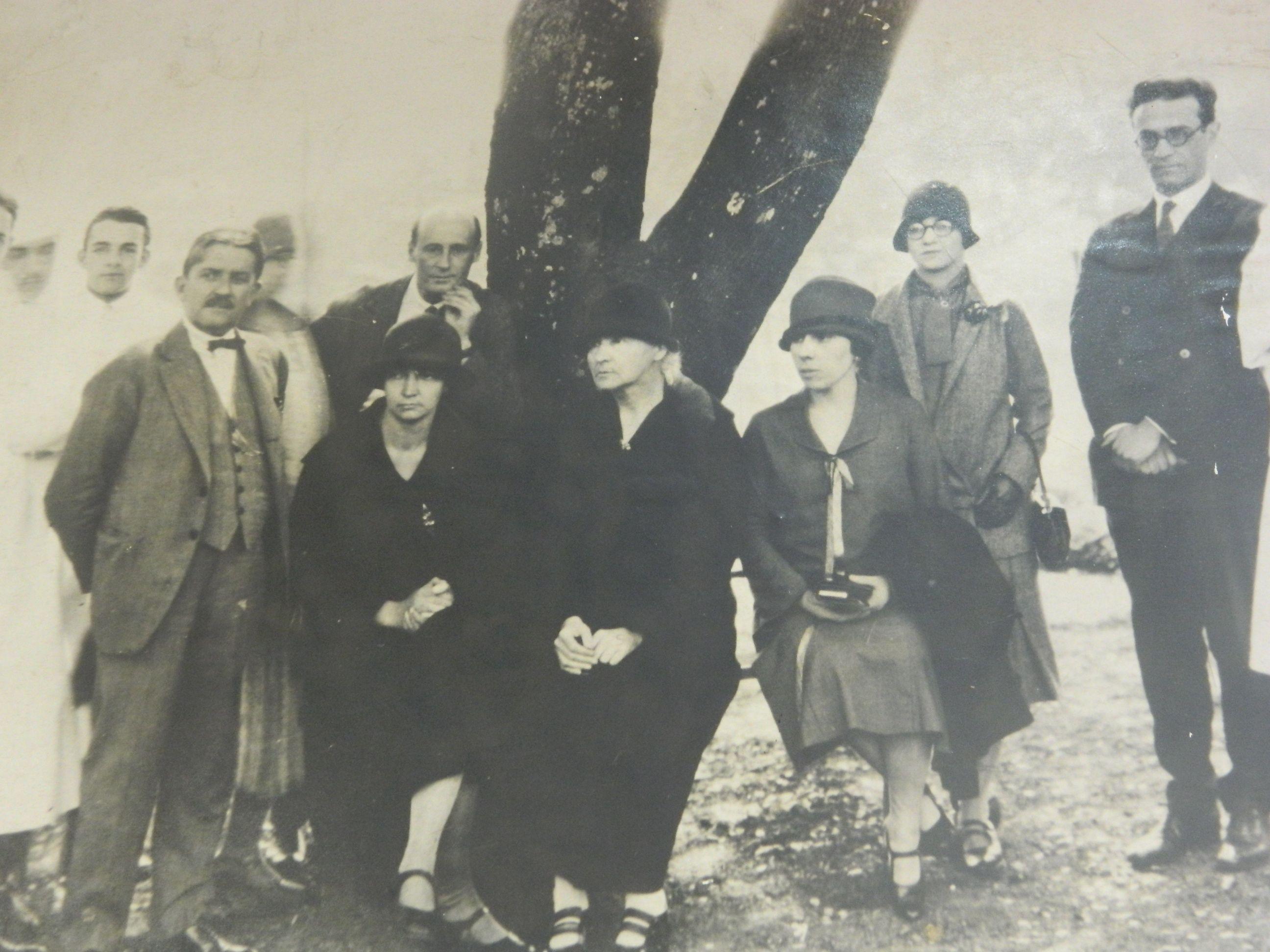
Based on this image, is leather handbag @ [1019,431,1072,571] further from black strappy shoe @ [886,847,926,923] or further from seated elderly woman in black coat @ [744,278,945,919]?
black strappy shoe @ [886,847,926,923]

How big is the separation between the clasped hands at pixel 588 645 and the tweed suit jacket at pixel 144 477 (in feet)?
3.35

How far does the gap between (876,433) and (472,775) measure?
5.89ft

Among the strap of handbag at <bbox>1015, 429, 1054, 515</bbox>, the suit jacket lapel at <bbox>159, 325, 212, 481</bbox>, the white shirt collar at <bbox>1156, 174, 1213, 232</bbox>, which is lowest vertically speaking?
the strap of handbag at <bbox>1015, 429, 1054, 515</bbox>

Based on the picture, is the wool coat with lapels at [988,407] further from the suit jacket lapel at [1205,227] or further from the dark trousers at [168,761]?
the dark trousers at [168,761]

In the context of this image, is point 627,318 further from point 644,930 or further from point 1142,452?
point 644,930

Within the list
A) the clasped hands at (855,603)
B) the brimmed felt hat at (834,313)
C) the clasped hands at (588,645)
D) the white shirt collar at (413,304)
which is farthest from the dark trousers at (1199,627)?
the white shirt collar at (413,304)

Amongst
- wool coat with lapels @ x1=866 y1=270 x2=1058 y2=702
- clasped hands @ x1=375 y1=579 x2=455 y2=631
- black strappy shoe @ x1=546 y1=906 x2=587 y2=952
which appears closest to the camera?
black strappy shoe @ x1=546 y1=906 x2=587 y2=952

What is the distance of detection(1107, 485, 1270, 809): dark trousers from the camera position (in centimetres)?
336

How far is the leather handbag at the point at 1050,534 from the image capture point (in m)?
3.36

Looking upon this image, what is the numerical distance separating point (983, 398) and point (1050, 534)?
531 mm

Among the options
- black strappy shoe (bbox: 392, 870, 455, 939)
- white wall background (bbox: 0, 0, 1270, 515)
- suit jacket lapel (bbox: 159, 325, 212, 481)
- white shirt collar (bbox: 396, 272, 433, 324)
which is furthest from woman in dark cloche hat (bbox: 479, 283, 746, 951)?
suit jacket lapel (bbox: 159, 325, 212, 481)

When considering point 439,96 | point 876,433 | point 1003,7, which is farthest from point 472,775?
point 1003,7

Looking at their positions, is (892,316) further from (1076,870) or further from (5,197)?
(5,197)

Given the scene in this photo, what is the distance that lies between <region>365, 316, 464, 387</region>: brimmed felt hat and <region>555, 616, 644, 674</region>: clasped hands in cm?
98
